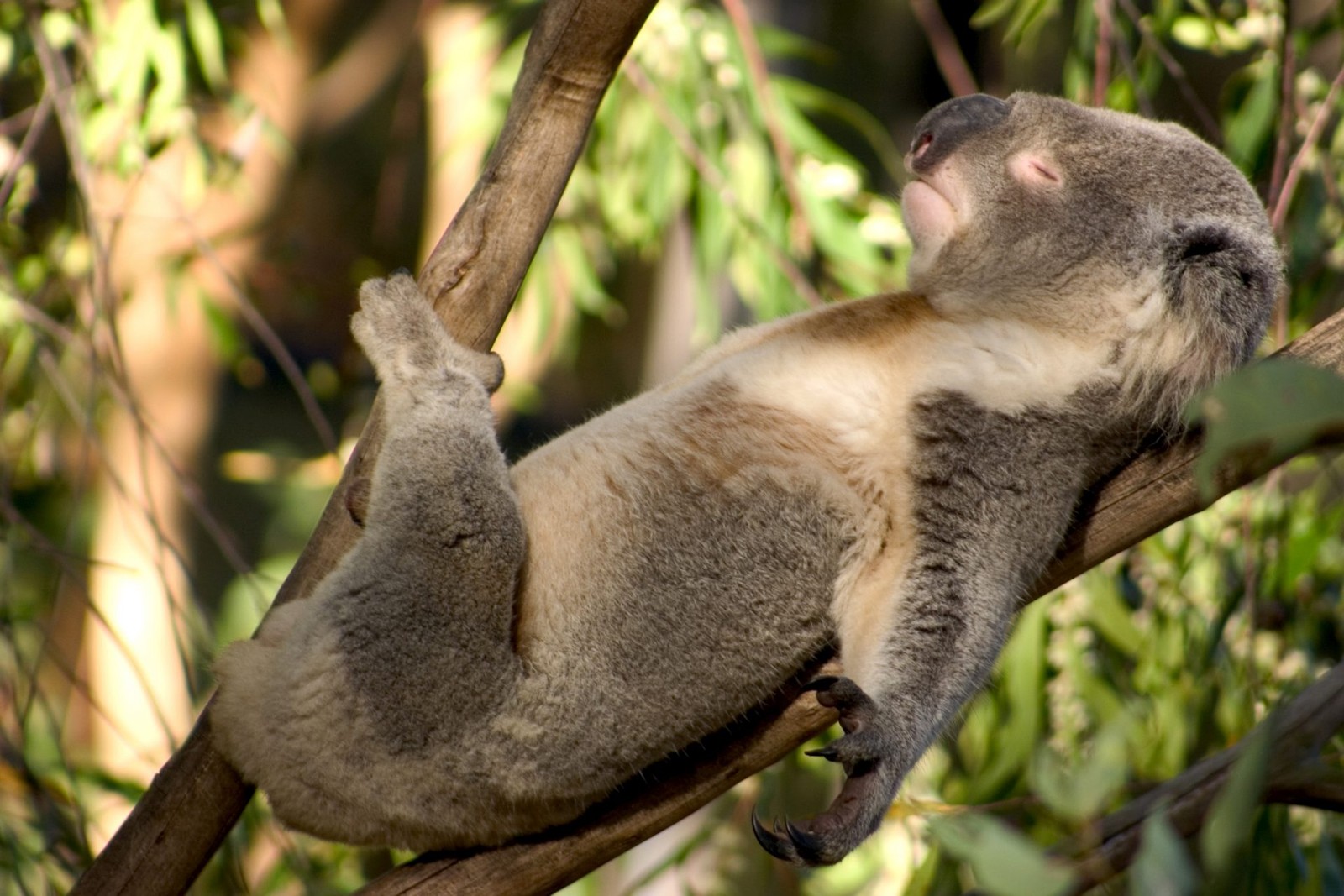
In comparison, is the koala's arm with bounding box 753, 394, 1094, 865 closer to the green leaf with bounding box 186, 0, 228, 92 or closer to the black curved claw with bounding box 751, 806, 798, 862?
the black curved claw with bounding box 751, 806, 798, 862

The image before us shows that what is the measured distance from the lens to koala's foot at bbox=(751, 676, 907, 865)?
1388 millimetres

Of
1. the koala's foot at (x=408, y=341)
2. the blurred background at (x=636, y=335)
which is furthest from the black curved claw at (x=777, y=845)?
the koala's foot at (x=408, y=341)

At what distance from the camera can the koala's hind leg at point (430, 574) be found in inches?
58.9

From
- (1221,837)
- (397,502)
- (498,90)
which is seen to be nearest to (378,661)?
(397,502)

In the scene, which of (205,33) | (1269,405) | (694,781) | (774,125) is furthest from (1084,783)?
(205,33)

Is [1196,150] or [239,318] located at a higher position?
[1196,150]

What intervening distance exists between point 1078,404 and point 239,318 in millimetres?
4416

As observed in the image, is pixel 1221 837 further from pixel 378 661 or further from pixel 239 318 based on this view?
pixel 239 318

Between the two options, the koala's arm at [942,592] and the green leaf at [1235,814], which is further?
the koala's arm at [942,592]

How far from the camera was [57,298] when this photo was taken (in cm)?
369

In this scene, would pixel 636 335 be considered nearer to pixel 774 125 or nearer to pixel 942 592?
pixel 774 125

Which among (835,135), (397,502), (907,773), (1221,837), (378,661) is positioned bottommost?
(835,135)

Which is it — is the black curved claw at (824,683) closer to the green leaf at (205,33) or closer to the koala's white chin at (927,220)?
the koala's white chin at (927,220)

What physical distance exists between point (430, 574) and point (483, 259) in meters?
0.40
